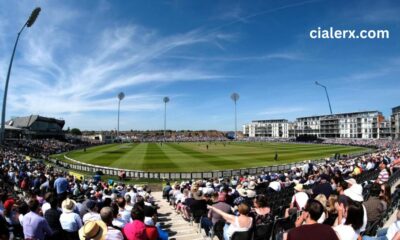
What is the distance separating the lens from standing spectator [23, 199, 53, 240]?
18.9ft

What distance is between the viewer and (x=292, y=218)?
22.6ft

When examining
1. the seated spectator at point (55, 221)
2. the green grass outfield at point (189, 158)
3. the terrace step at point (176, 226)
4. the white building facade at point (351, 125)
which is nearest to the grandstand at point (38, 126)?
the green grass outfield at point (189, 158)

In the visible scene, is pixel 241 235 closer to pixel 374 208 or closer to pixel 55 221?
pixel 374 208

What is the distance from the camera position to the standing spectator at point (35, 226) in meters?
5.76

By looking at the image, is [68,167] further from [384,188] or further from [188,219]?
[384,188]

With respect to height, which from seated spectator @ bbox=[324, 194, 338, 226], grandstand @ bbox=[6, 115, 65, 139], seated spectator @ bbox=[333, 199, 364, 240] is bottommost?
seated spectator @ bbox=[324, 194, 338, 226]

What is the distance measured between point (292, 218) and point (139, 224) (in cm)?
382

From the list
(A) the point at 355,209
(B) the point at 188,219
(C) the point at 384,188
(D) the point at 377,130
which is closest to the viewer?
(A) the point at 355,209

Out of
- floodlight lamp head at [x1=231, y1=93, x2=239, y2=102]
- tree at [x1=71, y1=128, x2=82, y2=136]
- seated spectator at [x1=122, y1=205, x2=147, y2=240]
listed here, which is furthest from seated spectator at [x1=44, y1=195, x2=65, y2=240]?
tree at [x1=71, y1=128, x2=82, y2=136]

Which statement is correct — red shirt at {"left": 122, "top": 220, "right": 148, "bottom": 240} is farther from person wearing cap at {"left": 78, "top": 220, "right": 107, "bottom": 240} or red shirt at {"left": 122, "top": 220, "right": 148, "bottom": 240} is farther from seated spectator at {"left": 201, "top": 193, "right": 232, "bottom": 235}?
seated spectator at {"left": 201, "top": 193, "right": 232, "bottom": 235}

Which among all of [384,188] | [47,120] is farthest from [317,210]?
[47,120]

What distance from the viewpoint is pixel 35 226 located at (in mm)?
5766

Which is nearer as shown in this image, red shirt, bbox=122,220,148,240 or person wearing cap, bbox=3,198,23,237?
red shirt, bbox=122,220,148,240

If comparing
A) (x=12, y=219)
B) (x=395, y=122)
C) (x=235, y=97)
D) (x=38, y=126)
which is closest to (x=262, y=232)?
(x=12, y=219)
